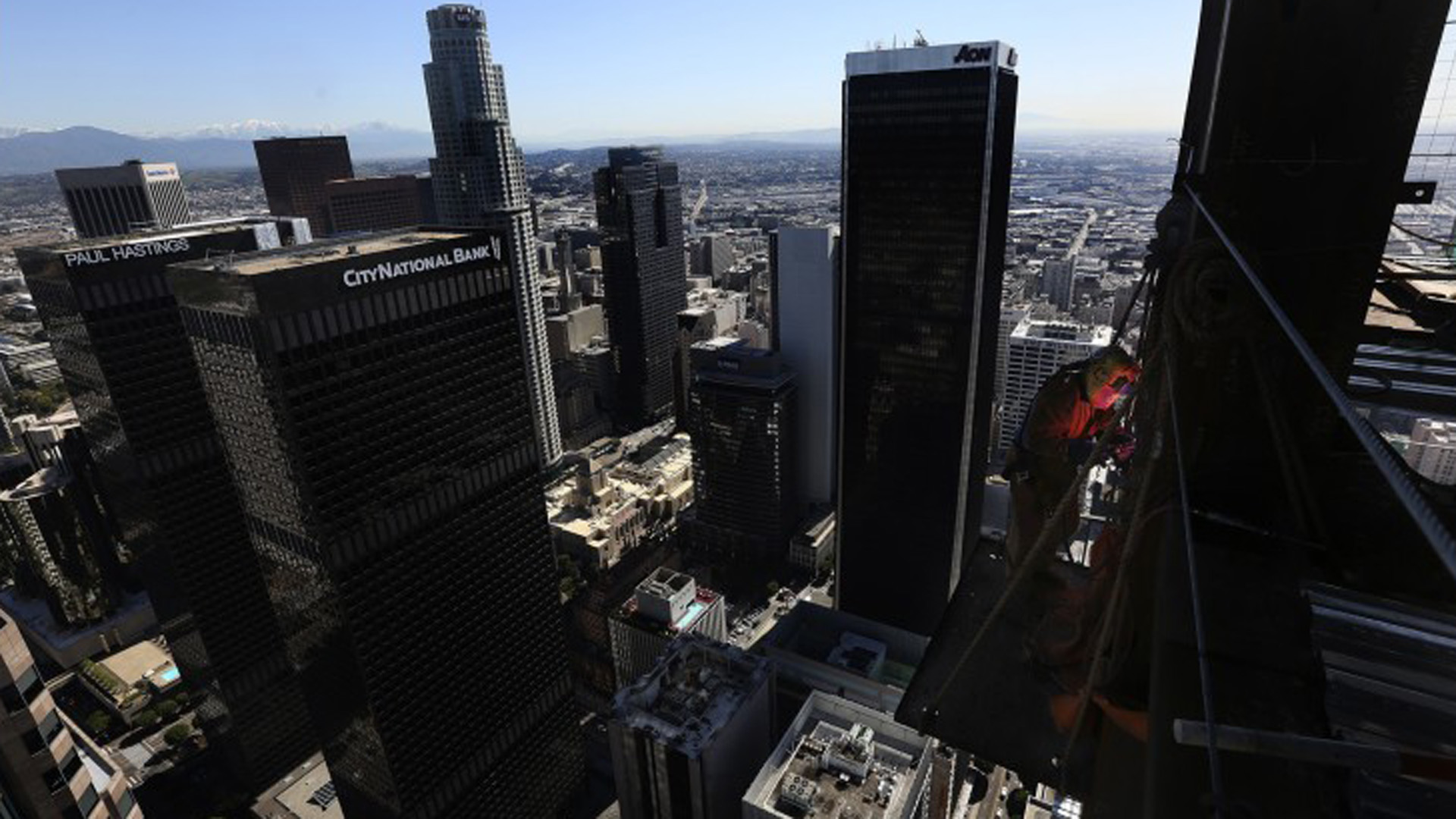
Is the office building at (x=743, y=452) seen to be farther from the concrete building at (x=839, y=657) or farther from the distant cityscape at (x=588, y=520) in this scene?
the concrete building at (x=839, y=657)

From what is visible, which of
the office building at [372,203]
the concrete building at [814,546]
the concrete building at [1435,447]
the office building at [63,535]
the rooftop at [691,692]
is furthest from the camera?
the office building at [372,203]

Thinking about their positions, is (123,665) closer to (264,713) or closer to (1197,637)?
(264,713)

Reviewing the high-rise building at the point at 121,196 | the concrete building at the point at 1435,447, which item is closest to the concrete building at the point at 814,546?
the concrete building at the point at 1435,447

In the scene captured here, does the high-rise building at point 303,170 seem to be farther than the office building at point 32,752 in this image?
Yes

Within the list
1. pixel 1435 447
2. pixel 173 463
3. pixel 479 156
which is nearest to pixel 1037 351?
pixel 1435 447

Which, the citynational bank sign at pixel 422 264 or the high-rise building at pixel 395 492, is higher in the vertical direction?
the citynational bank sign at pixel 422 264
